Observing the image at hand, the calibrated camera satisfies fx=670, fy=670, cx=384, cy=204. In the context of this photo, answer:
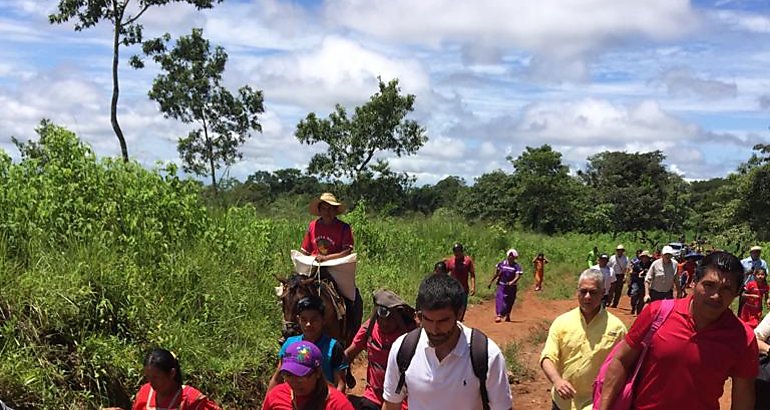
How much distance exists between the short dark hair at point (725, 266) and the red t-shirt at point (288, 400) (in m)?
1.66

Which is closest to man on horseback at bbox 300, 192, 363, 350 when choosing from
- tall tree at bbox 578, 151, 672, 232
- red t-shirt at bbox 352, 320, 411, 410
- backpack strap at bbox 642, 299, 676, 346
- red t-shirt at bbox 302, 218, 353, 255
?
red t-shirt at bbox 302, 218, 353, 255

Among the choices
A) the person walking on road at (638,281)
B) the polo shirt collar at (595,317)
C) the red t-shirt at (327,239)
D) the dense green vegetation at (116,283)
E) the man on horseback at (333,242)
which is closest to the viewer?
the polo shirt collar at (595,317)

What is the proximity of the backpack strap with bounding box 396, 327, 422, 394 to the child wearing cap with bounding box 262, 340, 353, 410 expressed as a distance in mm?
376

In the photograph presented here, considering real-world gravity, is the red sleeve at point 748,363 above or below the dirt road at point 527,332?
above

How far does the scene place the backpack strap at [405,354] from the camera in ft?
9.16

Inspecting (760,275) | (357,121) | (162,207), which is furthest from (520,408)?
(357,121)

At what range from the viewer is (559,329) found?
12.9ft

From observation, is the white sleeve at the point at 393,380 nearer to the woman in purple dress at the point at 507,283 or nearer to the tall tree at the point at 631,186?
the woman in purple dress at the point at 507,283

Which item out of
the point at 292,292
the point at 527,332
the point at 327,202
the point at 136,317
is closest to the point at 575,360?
the point at 292,292

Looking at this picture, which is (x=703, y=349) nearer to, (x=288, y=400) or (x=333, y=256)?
(x=288, y=400)

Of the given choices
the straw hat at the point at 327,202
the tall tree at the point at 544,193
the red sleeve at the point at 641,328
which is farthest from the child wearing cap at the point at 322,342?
the tall tree at the point at 544,193

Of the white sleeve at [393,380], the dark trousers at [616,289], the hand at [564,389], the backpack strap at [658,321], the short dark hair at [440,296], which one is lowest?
the dark trousers at [616,289]

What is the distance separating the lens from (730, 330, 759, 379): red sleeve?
289cm

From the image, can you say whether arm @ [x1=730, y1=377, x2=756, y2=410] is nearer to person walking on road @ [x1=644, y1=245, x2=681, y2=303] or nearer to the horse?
the horse
